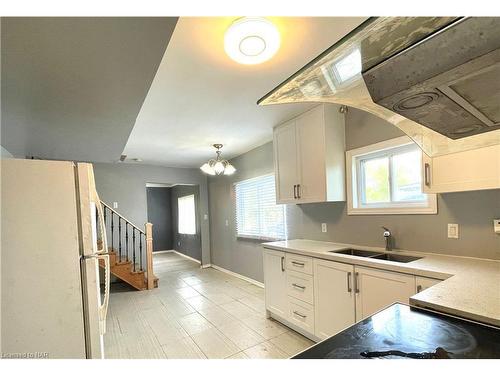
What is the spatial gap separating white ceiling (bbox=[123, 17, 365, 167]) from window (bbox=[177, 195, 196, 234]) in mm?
3408

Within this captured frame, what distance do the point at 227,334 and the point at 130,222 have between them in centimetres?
338

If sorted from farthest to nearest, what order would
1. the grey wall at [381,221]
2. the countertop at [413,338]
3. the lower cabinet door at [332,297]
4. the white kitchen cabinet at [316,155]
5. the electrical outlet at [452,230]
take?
the white kitchen cabinet at [316,155]
the lower cabinet door at [332,297]
the electrical outlet at [452,230]
the grey wall at [381,221]
the countertop at [413,338]

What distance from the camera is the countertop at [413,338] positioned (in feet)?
2.58

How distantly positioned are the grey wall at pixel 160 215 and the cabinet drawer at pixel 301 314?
268 inches

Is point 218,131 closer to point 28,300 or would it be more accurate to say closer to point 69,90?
point 69,90

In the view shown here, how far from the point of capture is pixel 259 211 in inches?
177

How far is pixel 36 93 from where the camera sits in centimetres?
173

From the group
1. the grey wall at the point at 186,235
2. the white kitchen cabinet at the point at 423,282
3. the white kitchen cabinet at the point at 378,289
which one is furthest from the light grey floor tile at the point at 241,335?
the grey wall at the point at 186,235

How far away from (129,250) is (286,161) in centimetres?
405

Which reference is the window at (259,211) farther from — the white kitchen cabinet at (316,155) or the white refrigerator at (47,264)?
the white refrigerator at (47,264)

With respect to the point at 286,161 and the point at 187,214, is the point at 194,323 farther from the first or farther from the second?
the point at 187,214

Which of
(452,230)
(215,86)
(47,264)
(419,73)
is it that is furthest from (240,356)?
(419,73)

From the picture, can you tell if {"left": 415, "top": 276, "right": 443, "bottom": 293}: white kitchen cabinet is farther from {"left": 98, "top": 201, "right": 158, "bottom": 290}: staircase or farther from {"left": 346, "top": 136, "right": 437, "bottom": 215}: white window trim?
{"left": 98, "top": 201, "right": 158, "bottom": 290}: staircase
